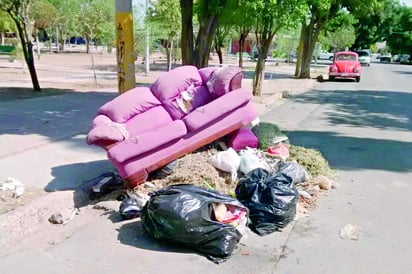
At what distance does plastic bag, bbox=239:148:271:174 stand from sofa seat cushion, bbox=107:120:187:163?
787mm

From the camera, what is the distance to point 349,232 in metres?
4.25

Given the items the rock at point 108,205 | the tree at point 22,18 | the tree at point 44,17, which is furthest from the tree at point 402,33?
the rock at point 108,205

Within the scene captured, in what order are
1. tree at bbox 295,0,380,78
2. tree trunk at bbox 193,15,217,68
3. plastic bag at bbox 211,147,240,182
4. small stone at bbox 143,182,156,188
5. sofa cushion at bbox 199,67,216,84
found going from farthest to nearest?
tree at bbox 295,0,380,78, tree trunk at bbox 193,15,217,68, sofa cushion at bbox 199,67,216,84, plastic bag at bbox 211,147,240,182, small stone at bbox 143,182,156,188

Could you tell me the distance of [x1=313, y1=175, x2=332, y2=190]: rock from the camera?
5.50m

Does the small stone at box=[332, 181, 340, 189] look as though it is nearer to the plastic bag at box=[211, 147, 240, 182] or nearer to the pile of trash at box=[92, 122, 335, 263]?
the pile of trash at box=[92, 122, 335, 263]

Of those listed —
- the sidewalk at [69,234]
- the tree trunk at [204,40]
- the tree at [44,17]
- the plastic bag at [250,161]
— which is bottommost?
the sidewalk at [69,234]

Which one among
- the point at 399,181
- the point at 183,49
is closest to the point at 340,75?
the point at 183,49

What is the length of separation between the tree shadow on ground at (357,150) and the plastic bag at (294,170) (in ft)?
4.62

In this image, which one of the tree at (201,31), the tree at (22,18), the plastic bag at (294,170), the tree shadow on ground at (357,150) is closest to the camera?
the plastic bag at (294,170)

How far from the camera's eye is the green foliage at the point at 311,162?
5.87 metres

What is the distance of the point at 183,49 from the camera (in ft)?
33.5

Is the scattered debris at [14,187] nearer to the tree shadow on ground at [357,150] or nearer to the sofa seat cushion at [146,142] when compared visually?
the sofa seat cushion at [146,142]

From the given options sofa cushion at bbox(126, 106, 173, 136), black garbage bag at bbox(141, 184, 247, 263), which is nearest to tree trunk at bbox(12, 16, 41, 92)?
sofa cushion at bbox(126, 106, 173, 136)

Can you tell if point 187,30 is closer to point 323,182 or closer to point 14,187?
point 323,182
